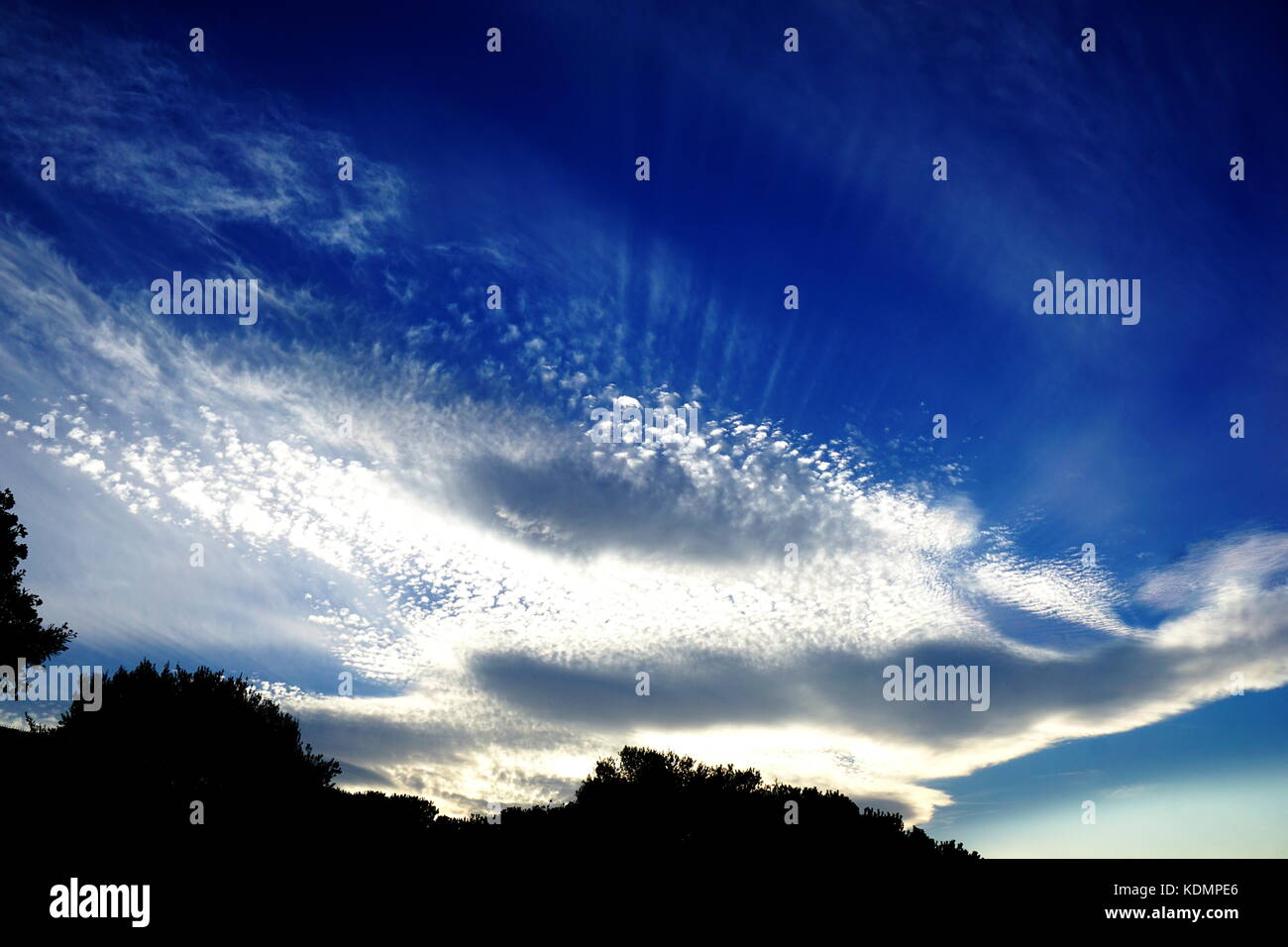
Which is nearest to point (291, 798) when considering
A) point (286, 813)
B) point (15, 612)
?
point (286, 813)

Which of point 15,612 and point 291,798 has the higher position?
point 15,612

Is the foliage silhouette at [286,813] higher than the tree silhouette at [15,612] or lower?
lower

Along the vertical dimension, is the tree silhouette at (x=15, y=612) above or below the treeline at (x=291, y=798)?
above

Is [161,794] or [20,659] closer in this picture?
[20,659]

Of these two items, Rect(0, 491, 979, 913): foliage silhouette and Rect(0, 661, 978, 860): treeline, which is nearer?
Rect(0, 491, 979, 913): foliage silhouette

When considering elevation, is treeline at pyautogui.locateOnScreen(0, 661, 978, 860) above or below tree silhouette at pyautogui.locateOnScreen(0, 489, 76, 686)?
below

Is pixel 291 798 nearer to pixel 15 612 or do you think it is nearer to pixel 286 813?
pixel 286 813

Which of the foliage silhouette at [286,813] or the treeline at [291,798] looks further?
the treeline at [291,798]

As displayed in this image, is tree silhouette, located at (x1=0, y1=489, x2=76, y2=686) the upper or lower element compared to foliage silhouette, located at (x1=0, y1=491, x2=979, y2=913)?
upper
